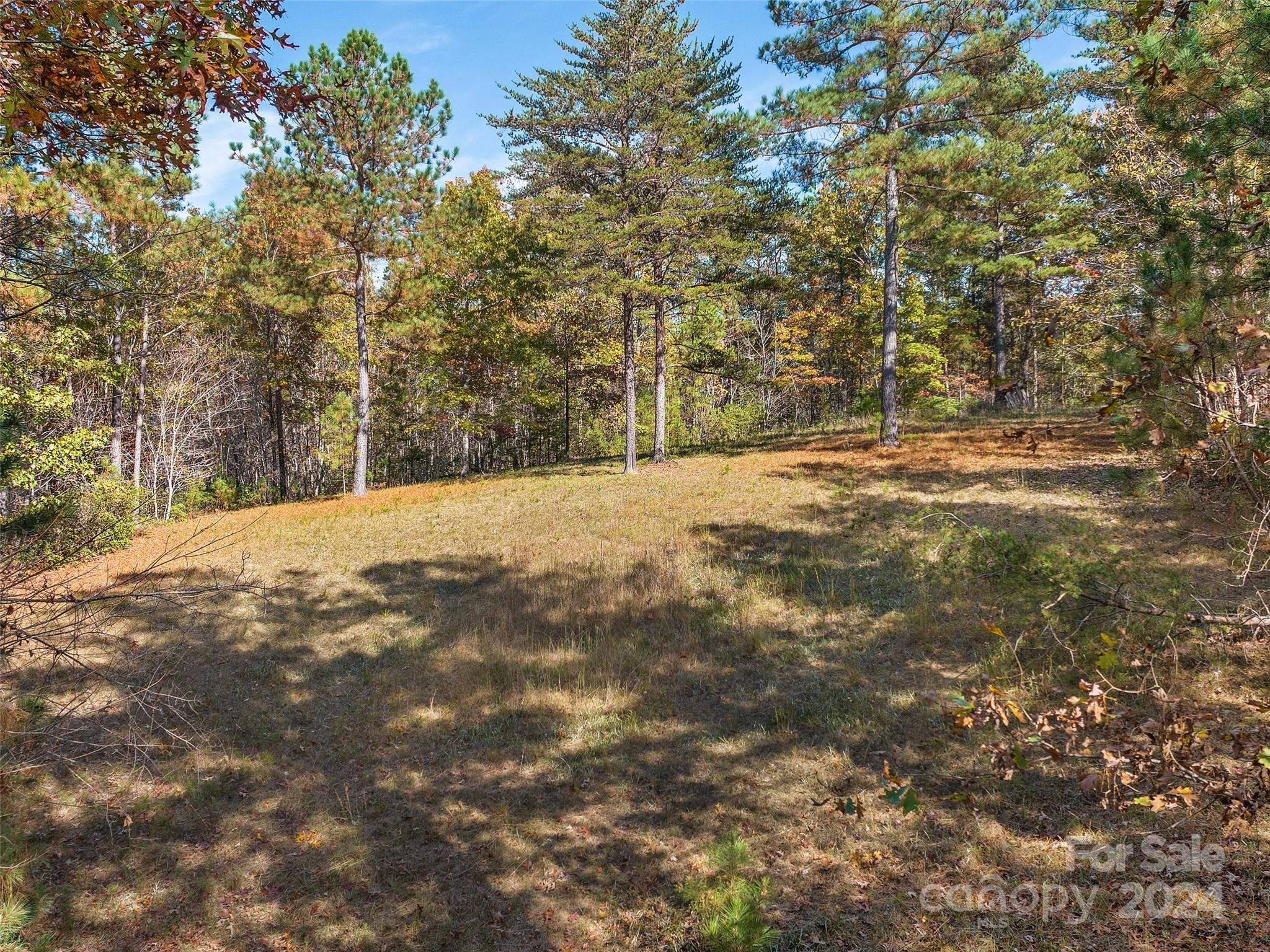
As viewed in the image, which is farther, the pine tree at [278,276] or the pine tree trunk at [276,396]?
the pine tree trunk at [276,396]

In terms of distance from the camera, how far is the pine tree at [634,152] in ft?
55.3

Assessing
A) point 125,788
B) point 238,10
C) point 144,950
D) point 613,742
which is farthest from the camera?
point 613,742

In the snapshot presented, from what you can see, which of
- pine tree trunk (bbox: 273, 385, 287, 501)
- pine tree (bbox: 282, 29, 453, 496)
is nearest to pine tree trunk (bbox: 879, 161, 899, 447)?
pine tree (bbox: 282, 29, 453, 496)

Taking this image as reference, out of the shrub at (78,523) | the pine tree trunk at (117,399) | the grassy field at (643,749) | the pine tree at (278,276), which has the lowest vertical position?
the grassy field at (643,749)

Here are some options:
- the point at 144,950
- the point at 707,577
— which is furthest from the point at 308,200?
the point at 144,950

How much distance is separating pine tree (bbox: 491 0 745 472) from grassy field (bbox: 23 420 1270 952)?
988 cm

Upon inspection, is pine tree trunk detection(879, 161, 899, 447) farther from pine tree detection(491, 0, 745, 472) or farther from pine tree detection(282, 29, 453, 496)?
pine tree detection(282, 29, 453, 496)

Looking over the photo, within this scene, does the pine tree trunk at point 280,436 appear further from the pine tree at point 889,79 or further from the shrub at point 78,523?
the pine tree at point 889,79

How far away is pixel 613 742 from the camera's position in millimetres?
5672

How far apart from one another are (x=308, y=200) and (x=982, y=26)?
1732cm

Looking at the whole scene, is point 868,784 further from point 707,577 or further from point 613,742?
point 707,577


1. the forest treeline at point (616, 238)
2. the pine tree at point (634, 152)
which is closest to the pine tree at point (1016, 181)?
the forest treeline at point (616, 238)

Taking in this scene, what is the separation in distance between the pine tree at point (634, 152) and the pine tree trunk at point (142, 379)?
513 inches

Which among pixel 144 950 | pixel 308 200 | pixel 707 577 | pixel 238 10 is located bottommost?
pixel 144 950
